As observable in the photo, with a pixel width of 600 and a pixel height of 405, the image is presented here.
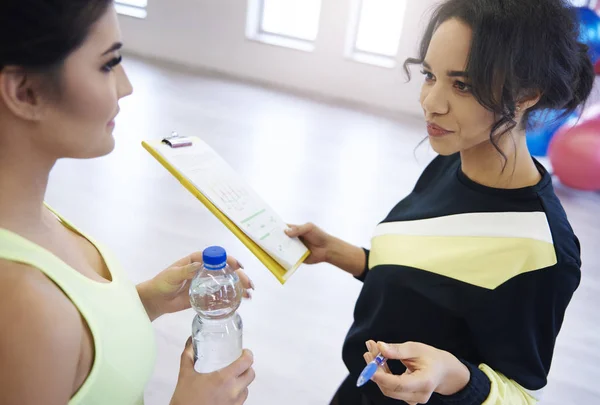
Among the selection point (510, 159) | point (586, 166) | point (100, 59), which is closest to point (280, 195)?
point (586, 166)

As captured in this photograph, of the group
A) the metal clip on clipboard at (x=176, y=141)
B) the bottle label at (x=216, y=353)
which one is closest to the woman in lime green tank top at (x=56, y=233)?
the bottle label at (x=216, y=353)

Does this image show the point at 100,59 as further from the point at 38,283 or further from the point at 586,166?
the point at 586,166

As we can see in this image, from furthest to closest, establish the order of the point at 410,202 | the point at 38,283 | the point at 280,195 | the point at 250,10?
the point at 250,10
the point at 280,195
the point at 410,202
the point at 38,283

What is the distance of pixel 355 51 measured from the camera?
4.99 m

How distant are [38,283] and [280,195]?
8.22 feet

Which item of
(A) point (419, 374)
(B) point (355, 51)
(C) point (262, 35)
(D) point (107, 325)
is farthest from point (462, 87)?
(C) point (262, 35)

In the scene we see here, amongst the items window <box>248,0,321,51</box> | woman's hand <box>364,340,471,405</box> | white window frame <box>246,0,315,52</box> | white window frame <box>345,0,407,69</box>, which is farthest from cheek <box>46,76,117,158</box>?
window <box>248,0,321,51</box>

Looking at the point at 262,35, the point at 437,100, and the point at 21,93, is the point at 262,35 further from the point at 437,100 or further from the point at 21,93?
the point at 21,93

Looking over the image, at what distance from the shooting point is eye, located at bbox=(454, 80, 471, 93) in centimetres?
97

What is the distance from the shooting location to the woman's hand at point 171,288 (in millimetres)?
1012

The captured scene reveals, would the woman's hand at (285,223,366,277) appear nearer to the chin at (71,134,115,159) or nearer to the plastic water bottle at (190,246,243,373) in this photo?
the plastic water bottle at (190,246,243,373)

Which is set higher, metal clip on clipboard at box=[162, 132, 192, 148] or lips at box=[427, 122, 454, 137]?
lips at box=[427, 122, 454, 137]

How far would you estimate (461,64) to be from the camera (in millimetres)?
957

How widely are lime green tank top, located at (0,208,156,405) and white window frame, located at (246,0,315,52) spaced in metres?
4.36
